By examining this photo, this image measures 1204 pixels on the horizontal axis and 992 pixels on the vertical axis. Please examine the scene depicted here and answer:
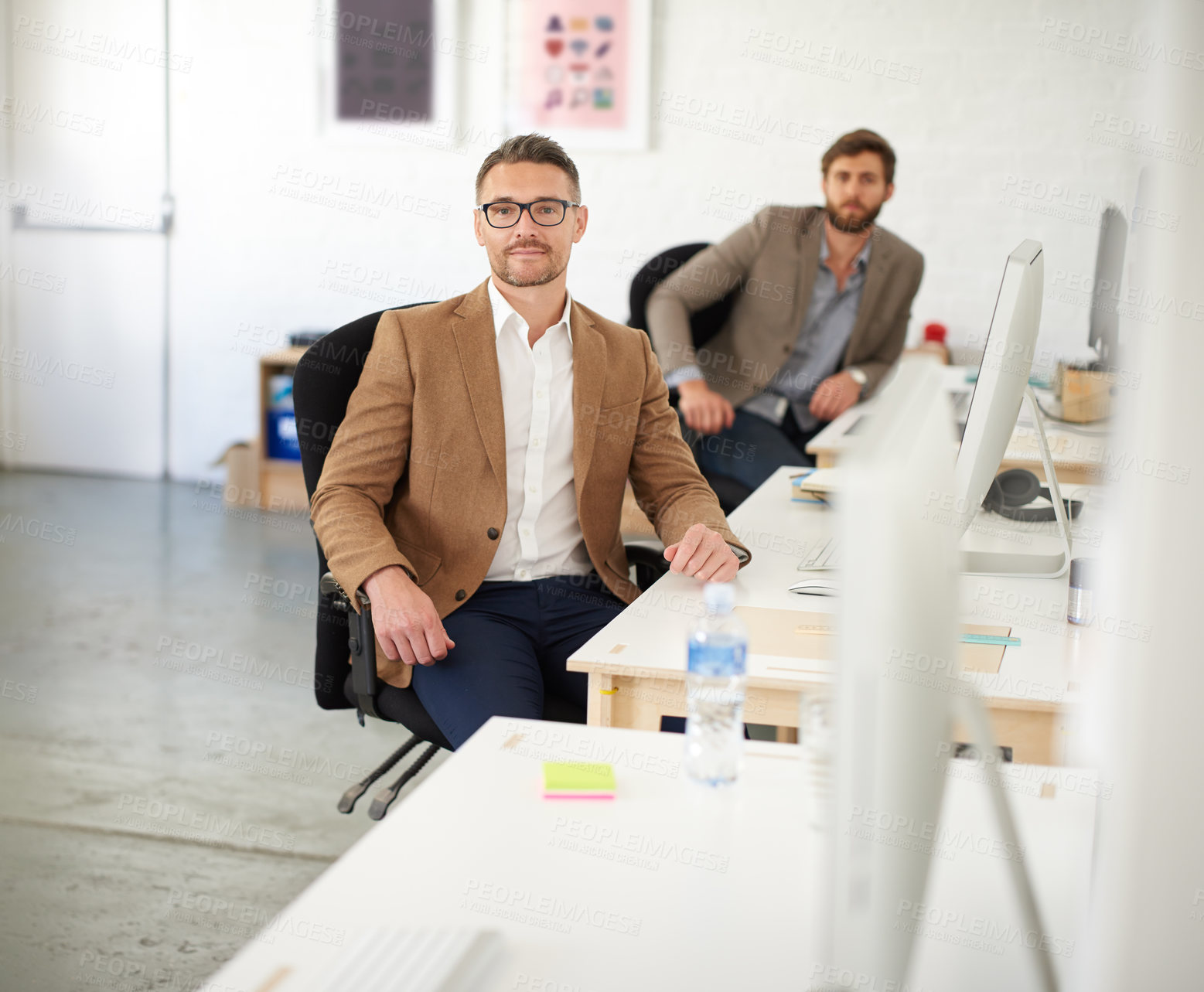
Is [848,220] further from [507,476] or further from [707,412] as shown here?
[507,476]

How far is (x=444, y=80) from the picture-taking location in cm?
500

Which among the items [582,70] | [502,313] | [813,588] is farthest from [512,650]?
[582,70]

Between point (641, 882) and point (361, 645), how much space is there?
0.91 metres

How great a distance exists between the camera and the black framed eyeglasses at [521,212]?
192cm

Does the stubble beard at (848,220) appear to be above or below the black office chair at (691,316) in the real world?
above

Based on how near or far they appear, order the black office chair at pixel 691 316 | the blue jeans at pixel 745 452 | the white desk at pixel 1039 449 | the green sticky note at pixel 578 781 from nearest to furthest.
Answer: the green sticky note at pixel 578 781
the white desk at pixel 1039 449
the blue jeans at pixel 745 452
the black office chair at pixel 691 316

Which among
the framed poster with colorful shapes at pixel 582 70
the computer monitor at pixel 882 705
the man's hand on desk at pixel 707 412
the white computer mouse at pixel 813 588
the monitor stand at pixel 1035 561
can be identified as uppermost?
the framed poster with colorful shapes at pixel 582 70

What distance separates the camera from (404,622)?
1626 millimetres

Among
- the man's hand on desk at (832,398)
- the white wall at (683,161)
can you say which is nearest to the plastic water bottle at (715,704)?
the man's hand on desk at (832,398)

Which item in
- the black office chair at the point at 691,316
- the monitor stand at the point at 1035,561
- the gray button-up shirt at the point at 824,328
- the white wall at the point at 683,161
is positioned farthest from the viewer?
the white wall at the point at 683,161

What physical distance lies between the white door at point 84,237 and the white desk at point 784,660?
14.8ft

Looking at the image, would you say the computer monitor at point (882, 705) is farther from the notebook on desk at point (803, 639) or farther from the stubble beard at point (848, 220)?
the stubble beard at point (848, 220)

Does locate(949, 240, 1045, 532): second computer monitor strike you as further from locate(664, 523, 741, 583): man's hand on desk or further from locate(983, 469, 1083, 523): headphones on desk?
locate(983, 469, 1083, 523): headphones on desk

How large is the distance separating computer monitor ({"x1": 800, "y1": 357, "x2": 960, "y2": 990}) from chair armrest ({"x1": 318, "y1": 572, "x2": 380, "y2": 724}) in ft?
3.84
